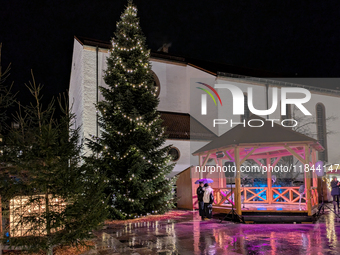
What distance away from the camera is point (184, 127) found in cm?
2428

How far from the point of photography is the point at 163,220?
14062 mm

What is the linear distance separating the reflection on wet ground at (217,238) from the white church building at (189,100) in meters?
Result: 10.1

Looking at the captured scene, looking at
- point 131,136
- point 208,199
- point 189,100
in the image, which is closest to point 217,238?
point 208,199

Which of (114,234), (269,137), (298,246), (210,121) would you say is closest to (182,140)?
(210,121)

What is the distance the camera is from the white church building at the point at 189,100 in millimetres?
22922

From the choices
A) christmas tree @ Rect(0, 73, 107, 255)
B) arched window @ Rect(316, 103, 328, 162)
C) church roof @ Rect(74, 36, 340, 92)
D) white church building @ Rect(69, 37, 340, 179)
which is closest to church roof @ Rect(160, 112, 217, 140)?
white church building @ Rect(69, 37, 340, 179)

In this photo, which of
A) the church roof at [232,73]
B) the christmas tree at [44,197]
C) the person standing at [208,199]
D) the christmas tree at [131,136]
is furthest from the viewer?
the church roof at [232,73]

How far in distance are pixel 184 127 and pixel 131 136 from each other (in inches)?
374

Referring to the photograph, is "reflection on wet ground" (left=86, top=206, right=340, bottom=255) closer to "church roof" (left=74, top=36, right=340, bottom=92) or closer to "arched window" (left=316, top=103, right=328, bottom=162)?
"church roof" (left=74, top=36, right=340, bottom=92)

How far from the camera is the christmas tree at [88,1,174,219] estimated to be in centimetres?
1454

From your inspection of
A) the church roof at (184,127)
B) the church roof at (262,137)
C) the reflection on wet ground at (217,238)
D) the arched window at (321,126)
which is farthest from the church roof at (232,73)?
the reflection on wet ground at (217,238)

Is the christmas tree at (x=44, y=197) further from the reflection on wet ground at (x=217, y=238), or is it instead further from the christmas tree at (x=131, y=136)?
the christmas tree at (x=131, y=136)

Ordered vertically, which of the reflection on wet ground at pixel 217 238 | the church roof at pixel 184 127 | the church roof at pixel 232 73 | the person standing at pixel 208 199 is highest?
the church roof at pixel 232 73

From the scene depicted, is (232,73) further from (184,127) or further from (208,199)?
(208,199)
